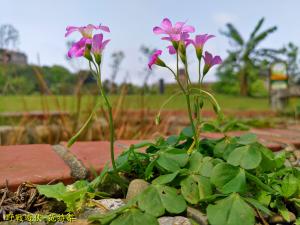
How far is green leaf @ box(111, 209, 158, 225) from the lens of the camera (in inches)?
25.3

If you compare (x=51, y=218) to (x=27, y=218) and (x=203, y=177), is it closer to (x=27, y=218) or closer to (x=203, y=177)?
(x=27, y=218)

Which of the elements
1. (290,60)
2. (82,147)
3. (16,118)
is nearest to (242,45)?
(290,60)

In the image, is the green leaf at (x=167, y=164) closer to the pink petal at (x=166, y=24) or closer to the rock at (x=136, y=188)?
the rock at (x=136, y=188)

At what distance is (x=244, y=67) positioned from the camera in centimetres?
1889

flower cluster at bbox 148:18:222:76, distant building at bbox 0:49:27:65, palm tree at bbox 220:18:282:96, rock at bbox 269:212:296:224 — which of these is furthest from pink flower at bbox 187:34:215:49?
palm tree at bbox 220:18:282:96

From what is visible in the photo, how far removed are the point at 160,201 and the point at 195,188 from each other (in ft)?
0.29

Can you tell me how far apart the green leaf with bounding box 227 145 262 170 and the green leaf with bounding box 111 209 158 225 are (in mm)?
219

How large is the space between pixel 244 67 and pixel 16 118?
1732 cm

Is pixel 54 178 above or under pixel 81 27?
under

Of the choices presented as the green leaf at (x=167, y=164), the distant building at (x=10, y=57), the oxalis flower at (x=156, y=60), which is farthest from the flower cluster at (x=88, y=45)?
the distant building at (x=10, y=57)

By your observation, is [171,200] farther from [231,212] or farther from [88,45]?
[88,45]

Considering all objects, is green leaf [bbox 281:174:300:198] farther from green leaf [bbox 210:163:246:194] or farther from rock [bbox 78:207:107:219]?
rock [bbox 78:207:107:219]

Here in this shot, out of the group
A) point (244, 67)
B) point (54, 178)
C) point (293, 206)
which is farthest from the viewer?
point (244, 67)

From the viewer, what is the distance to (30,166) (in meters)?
1.04
